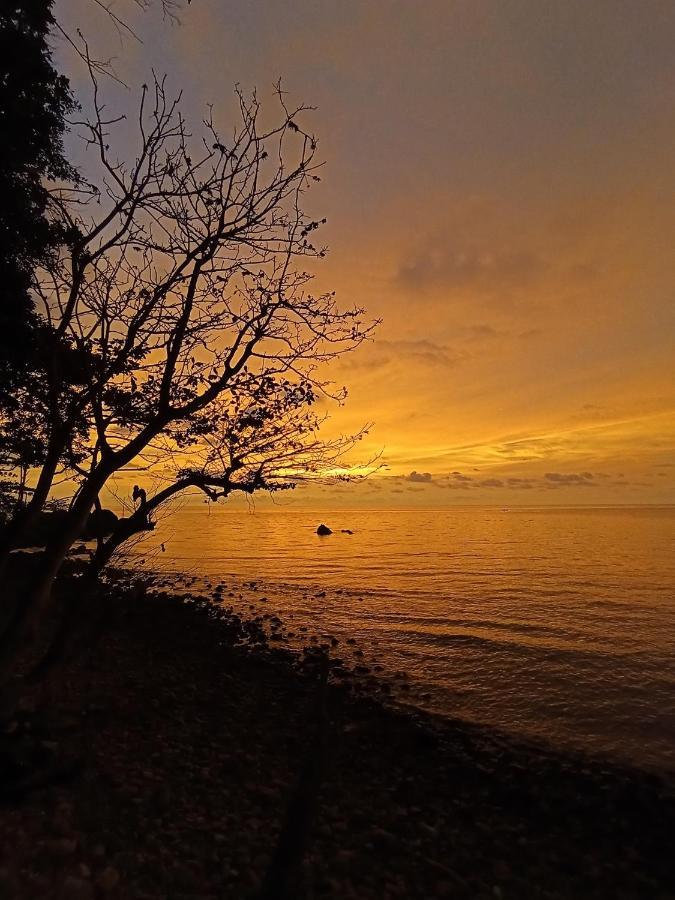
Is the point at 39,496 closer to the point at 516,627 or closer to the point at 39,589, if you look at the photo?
the point at 39,589

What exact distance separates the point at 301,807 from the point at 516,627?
65.0 feet

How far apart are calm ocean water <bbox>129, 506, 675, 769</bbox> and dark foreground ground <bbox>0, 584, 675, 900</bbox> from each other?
2641mm

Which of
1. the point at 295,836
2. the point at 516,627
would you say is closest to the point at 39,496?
the point at 295,836

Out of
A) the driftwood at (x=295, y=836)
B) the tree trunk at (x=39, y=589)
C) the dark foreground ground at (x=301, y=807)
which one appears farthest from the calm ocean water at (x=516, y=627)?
the tree trunk at (x=39, y=589)

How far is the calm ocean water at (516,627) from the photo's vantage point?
606 inches

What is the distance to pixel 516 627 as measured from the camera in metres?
25.8

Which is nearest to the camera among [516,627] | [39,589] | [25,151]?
[39,589]

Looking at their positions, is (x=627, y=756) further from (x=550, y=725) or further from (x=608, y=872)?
(x=608, y=872)

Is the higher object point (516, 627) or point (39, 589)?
point (39, 589)

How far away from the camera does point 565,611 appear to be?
1147 inches

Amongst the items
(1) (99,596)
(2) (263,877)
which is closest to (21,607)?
(2) (263,877)

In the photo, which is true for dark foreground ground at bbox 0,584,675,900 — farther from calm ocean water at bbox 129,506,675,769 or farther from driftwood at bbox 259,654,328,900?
calm ocean water at bbox 129,506,675,769

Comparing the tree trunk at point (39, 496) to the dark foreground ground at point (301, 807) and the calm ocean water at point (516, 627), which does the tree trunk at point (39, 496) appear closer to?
the dark foreground ground at point (301, 807)

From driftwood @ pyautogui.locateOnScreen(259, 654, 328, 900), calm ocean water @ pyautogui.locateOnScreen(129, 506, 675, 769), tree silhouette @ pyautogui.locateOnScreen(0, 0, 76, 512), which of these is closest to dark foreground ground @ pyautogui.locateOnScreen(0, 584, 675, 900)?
driftwood @ pyautogui.locateOnScreen(259, 654, 328, 900)
